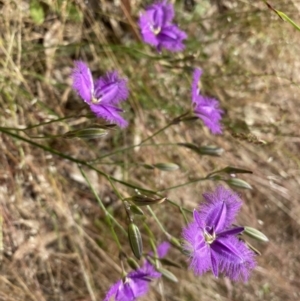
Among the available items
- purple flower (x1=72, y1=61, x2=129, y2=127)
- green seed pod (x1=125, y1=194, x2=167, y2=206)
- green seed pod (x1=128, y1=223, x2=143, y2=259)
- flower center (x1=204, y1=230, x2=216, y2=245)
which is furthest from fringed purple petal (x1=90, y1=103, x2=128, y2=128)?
flower center (x1=204, y1=230, x2=216, y2=245)

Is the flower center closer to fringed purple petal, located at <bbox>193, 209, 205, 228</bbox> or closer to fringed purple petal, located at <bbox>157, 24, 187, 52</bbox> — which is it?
fringed purple petal, located at <bbox>193, 209, 205, 228</bbox>

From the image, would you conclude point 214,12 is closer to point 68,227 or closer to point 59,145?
point 59,145

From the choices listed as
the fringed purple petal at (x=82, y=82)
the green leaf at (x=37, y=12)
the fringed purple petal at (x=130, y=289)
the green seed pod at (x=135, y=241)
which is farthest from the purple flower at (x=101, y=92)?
the green leaf at (x=37, y=12)

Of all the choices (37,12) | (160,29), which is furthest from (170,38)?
(37,12)

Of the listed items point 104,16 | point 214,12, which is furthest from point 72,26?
point 214,12

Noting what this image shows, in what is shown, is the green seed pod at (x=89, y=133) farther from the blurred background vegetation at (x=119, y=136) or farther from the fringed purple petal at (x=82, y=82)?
the blurred background vegetation at (x=119, y=136)
